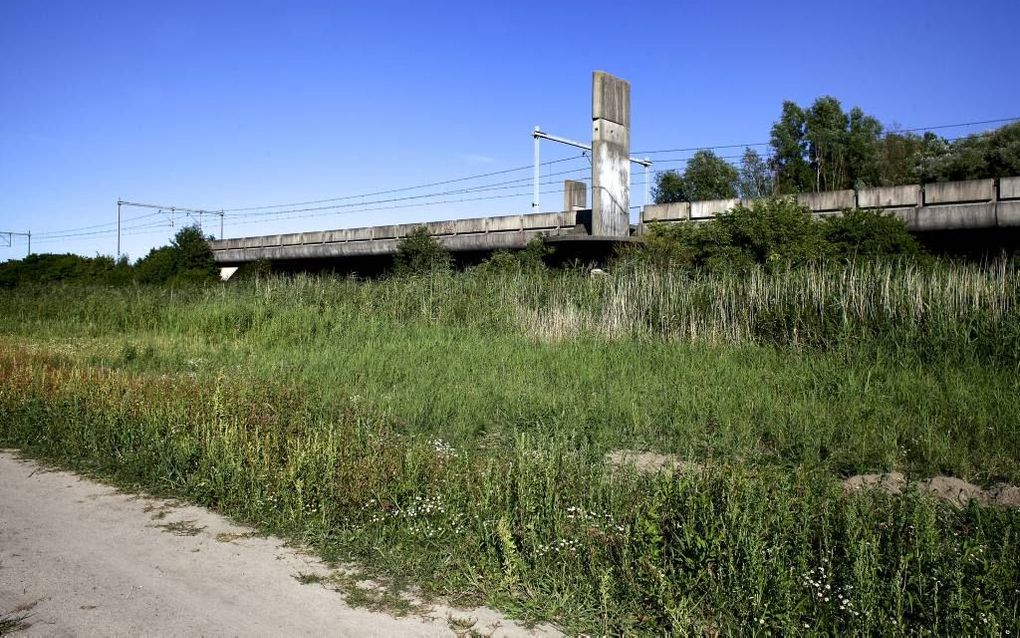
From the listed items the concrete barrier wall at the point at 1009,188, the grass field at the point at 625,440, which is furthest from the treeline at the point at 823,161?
the grass field at the point at 625,440

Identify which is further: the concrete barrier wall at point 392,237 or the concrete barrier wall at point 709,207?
the concrete barrier wall at point 392,237

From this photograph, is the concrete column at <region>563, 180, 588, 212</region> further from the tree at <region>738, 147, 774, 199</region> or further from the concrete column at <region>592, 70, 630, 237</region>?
the tree at <region>738, 147, 774, 199</region>

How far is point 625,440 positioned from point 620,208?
1760cm

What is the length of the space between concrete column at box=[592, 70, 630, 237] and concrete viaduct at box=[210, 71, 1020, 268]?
0.03 m

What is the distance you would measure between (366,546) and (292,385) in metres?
4.62

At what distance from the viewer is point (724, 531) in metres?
4.39

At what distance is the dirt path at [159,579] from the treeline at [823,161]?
43.1 metres

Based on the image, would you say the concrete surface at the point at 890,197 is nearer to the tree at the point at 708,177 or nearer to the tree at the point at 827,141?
the tree at the point at 827,141

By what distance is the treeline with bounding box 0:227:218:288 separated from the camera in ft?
124

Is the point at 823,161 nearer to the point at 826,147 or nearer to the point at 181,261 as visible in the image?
the point at 826,147

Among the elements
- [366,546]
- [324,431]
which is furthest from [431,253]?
[366,546]

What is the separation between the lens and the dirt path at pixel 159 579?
392 centimetres

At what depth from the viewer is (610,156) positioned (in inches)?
914

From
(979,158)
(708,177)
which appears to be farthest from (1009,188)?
(708,177)
